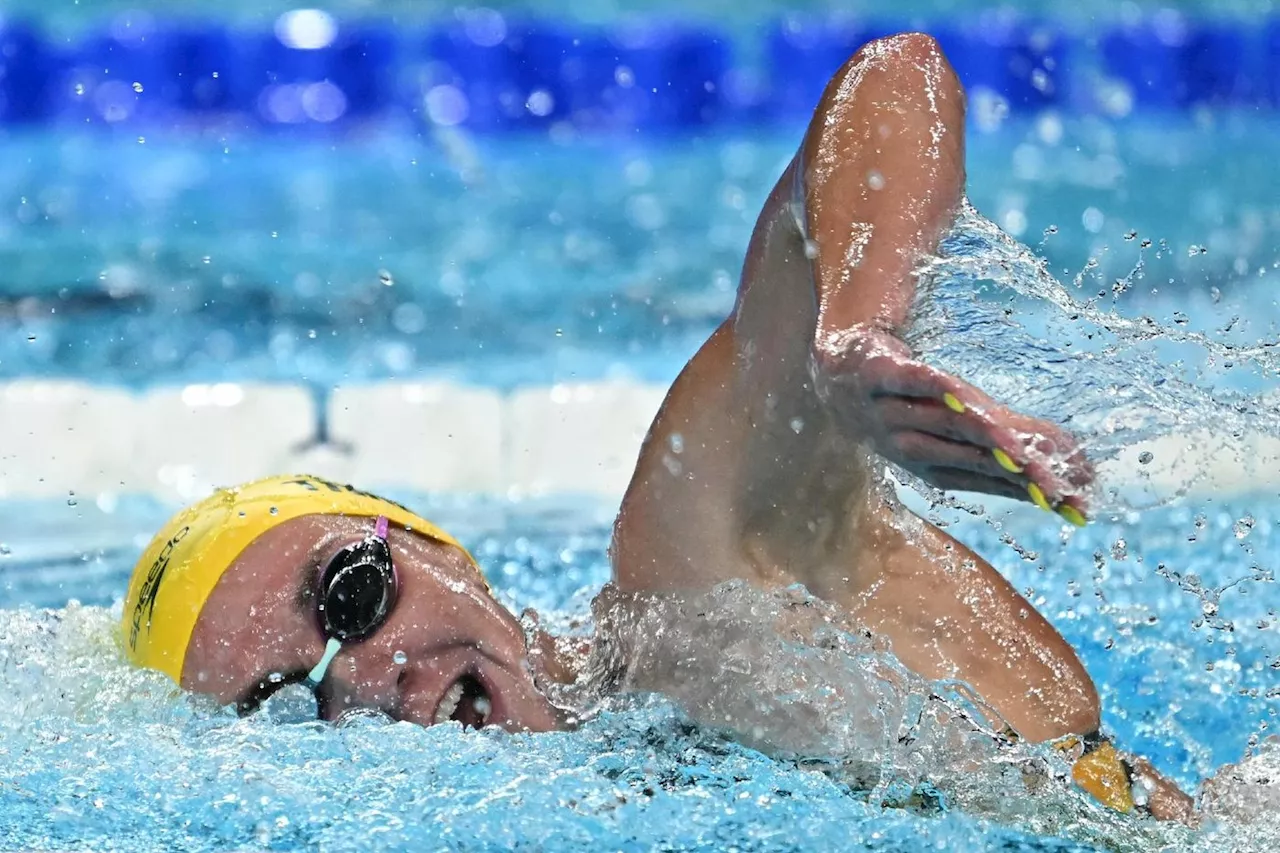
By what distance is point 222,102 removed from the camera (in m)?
4.44

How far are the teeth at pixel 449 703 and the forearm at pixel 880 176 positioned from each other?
0.54 meters

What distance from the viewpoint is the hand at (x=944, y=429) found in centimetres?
81

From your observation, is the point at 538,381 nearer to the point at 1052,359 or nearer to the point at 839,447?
the point at 839,447

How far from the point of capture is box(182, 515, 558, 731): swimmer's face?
4.47ft

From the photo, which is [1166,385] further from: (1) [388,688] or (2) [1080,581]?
(2) [1080,581]

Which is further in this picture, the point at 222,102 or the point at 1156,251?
the point at 222,102

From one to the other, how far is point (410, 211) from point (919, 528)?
2942 millimetres

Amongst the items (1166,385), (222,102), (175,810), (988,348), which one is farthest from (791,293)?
(222,102)

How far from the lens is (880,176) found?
1164 millimetres

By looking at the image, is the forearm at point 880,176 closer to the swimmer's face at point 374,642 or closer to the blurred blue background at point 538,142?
the swimmer's face at point 374,642

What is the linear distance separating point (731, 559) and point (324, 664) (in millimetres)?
368

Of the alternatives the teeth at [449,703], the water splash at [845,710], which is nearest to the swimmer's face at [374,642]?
the teeth at [449,703]

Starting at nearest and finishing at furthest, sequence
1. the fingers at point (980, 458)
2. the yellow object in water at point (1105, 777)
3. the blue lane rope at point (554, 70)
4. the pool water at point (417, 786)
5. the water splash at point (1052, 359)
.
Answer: the fingers at point (980, 458) → the water splash at point (1052, 359) → the pool water at point (417, 786) → the yellow object in water at point (1105, 777) → the blue lane rope at point (554, 70)

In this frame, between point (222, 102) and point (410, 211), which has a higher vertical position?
point (222, 102)
